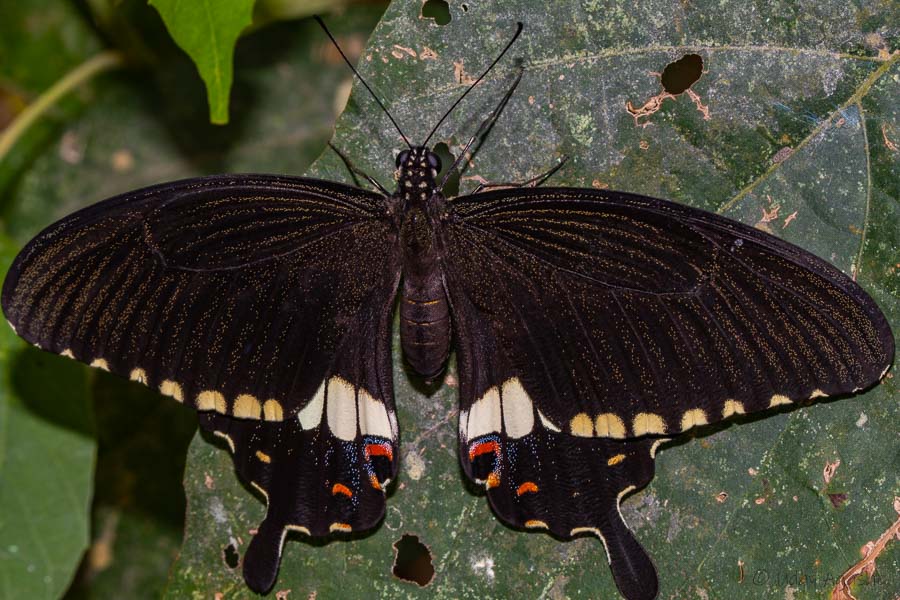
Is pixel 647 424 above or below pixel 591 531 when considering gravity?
above

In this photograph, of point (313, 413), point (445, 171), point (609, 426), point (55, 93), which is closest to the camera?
point (609, 426)

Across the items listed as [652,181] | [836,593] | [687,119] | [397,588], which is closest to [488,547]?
[397,588]

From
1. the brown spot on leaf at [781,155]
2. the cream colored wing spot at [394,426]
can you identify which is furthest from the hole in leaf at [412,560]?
the brown spot on leaf at [781,155]

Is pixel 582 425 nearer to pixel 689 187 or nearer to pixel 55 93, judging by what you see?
pixel 689 187

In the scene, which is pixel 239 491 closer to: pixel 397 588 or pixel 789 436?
pixel 397 588

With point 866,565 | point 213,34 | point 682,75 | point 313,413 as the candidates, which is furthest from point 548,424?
point 213,34

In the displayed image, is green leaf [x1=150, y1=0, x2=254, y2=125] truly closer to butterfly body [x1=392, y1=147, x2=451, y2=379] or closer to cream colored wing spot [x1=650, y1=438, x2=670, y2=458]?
butterfly body [x1=392, y1=147, x2=451, y2=379]
